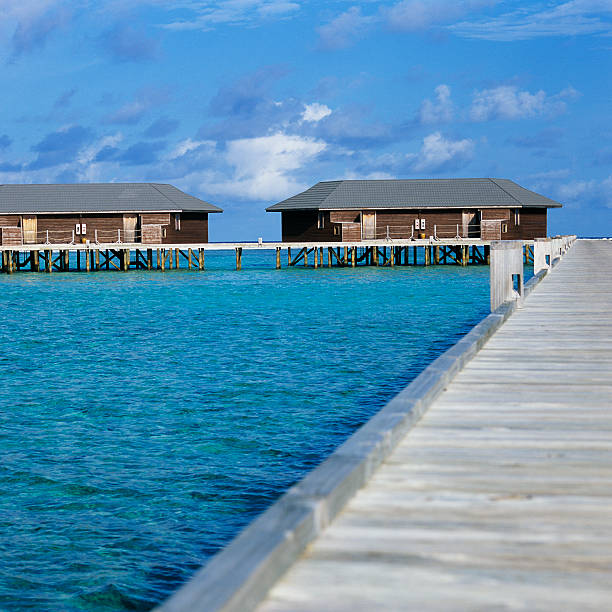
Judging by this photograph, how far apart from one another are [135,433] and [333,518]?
7.74 m

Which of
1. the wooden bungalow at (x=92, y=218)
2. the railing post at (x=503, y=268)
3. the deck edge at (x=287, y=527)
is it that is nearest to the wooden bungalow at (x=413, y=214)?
the wooden bungalow at (x=92, y=218)

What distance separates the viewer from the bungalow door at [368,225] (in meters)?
53.6

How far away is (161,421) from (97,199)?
44399mm

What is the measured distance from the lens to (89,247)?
50656 millimetres

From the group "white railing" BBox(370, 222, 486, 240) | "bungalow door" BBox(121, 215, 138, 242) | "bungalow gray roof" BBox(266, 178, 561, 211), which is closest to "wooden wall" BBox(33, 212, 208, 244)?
"bungalow door" BBox(121, 215, 138, 242)

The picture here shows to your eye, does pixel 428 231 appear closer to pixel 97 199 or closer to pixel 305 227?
pixel 305 227

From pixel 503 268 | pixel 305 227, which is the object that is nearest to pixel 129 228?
pixel 305 227

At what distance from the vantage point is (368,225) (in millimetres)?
53781

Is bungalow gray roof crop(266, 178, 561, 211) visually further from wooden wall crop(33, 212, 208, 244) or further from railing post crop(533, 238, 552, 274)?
railing post crop(533, 238, 552, 274)

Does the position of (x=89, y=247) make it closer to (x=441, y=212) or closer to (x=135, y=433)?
(x=441, y=212)

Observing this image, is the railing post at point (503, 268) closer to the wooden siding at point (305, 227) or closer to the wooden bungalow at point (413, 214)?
the wooden bungalow at point (413, 214)

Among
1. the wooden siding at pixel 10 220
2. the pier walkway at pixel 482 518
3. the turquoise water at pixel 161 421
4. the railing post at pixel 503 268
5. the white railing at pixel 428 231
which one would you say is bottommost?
the turquoise water at pixel 161 421

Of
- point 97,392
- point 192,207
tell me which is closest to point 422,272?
point 192,207

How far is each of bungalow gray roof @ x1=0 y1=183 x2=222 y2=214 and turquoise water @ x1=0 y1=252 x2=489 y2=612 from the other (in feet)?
79.7
